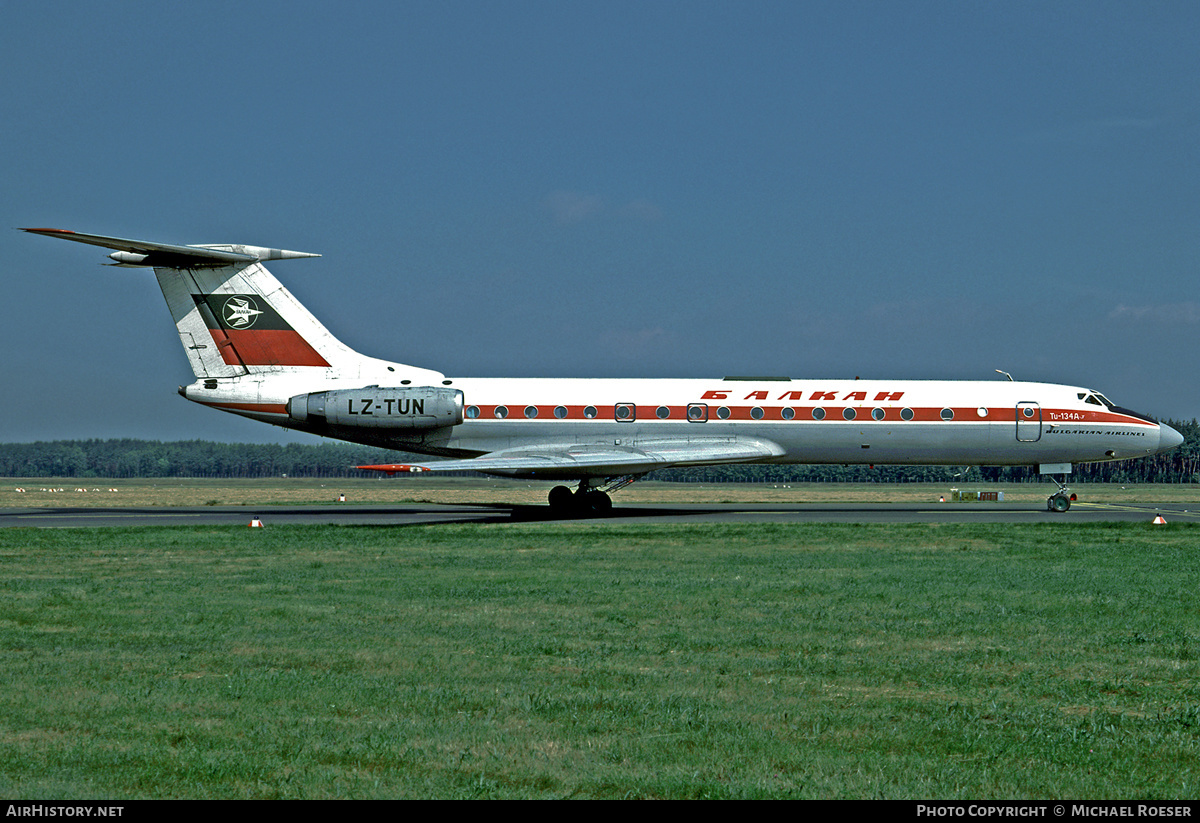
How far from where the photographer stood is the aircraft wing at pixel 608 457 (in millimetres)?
27938

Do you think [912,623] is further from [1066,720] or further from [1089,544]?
[1089,544]

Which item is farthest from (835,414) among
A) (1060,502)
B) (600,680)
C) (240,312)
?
(600,680)

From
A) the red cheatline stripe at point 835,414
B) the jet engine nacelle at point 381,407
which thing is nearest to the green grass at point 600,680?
the jet engine nacelle at point 381,407

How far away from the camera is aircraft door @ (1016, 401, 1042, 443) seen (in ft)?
103

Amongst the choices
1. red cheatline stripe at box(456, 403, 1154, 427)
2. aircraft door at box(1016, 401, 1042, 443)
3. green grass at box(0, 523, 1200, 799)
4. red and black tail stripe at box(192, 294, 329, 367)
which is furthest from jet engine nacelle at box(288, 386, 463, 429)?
aircraft door at box(1016, 401, 1042, 443)

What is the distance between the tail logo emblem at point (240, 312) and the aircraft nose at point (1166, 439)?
26.8 metres

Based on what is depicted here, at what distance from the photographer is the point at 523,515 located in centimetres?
2978

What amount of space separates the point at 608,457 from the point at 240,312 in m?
11.3

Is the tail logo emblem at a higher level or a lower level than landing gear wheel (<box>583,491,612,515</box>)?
higher

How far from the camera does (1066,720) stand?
274 inches

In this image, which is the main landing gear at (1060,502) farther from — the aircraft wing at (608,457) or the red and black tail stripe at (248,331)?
the red and black tail stripe at (248,331)

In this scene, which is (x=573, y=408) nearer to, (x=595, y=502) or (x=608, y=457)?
(x=608, y=457)

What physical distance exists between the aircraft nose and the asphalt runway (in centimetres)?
203

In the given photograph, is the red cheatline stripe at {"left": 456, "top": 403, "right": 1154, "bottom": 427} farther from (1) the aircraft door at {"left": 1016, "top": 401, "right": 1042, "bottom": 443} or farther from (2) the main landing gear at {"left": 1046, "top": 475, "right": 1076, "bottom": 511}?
(2) the main landing gear at {"left": 1046, "top": 475, "right": 1076, "bottom": 511}
